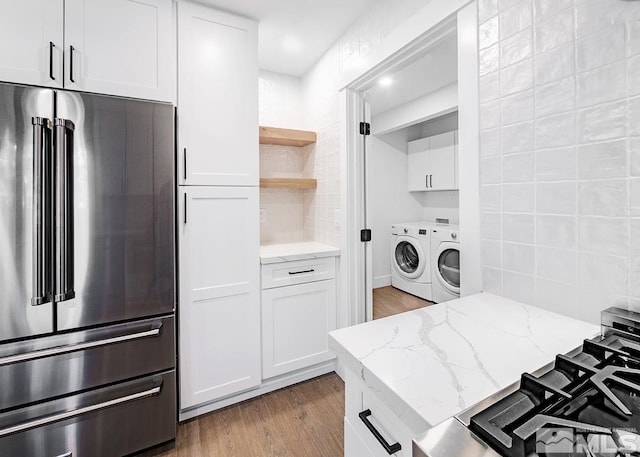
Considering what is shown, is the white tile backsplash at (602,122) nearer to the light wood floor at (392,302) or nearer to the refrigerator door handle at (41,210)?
the refrigerator door handle at (41,210)

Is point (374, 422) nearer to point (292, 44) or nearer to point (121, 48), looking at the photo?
point (121, 48)

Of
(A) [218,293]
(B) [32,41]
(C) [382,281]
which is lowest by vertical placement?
(C) [382,281]

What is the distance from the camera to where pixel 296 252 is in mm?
2107

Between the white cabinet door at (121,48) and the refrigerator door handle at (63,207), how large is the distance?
313 mm

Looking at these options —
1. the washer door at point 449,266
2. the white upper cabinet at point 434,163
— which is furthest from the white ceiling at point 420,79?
the washer door at point 449,266

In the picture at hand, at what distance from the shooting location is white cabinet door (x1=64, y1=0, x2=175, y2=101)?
142 centimetres

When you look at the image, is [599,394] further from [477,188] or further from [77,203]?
[77,203]

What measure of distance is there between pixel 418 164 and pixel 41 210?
4.22 meters

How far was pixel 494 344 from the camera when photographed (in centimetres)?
77

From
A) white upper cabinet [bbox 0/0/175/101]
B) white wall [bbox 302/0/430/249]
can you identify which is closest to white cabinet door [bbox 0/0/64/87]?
white upper cabinet [bbox 0/0/175/101]

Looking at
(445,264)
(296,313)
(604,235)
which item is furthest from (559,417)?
(445,264)

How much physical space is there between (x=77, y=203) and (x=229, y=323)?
1.03 metres

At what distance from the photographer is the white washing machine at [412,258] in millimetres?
3799

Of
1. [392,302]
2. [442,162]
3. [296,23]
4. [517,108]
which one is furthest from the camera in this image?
[442,162]
